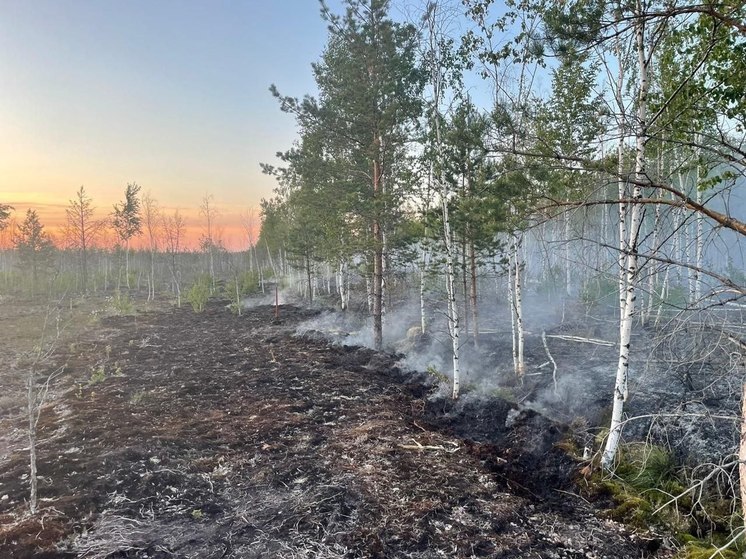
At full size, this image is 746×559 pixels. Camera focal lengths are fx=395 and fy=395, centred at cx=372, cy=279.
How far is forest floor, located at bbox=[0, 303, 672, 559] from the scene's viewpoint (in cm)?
463

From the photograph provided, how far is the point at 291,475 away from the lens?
6.20 m

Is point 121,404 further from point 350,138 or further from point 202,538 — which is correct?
point 350,138

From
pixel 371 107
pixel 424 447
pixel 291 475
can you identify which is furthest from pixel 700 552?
pixel 371 107

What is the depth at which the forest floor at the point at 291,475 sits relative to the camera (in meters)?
4.63

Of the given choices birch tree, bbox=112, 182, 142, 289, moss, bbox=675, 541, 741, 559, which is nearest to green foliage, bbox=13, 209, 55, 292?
birch tree, bbox=112, 182, 142, 289

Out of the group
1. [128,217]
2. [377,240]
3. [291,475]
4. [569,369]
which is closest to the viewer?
[291,475]

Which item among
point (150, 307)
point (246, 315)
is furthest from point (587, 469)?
point (150, 307)

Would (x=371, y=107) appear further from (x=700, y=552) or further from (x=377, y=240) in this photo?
(x=700, y=552)

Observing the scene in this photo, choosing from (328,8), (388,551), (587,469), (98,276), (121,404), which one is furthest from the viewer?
(98,276)

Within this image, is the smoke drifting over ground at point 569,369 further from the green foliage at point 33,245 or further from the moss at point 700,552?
the green foliage at point 33,245

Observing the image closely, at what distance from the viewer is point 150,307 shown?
2638 cm

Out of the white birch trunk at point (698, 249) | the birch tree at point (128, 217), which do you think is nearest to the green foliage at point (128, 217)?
the birch tree at point (128, 217)

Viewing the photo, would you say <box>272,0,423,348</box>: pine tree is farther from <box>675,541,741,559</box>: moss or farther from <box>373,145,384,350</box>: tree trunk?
<box>675,541,741,559</box>: moss

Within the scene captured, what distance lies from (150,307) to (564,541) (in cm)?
2769
